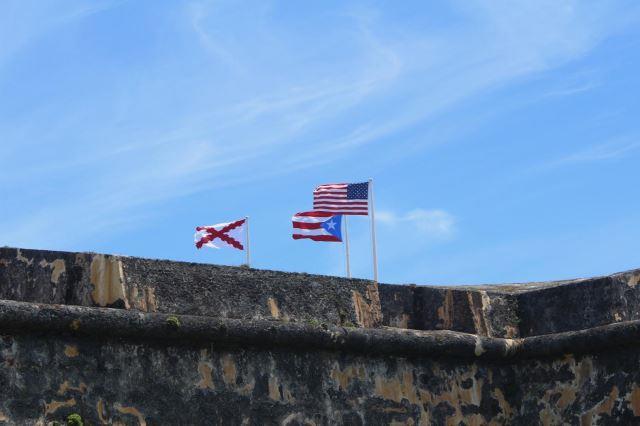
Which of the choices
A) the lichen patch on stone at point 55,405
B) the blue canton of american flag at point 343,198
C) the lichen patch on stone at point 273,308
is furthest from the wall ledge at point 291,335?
the blue canton of american flag at point 343,198

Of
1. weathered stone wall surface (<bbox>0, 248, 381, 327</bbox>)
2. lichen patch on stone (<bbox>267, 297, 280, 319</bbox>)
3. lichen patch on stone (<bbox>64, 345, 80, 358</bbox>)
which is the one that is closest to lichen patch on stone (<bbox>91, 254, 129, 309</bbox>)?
weathered stone wall surface (<bbox>0, 248, 381, 327</bbox>)

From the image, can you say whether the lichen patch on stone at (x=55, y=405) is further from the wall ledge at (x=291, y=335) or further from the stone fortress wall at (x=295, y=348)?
the wall ledge at (x=291, y=335)

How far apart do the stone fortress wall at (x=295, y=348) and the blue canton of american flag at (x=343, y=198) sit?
3589 mm

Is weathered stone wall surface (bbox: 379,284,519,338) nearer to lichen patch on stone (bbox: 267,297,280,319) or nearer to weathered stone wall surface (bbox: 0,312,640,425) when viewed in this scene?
weathered stone wall surface (bbox: 0,312,640,425)

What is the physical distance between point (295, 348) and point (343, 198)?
504 centimetres

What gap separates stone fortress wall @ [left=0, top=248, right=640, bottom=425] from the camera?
29.2 feet

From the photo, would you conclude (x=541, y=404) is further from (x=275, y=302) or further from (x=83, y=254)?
(x=83, y=254)

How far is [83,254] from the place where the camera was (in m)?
9.26

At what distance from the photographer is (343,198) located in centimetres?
1477

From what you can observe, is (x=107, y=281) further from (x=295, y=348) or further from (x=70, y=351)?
(x=295, y=348)

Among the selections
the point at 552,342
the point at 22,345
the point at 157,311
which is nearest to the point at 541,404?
the point at 552,342

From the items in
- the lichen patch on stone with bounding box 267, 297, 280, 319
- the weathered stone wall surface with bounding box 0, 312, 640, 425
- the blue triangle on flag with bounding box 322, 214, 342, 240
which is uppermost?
the blue triangle on flag with bounding box 322, 214, 342, 240

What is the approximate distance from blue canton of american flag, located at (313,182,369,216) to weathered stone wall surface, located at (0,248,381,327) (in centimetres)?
414

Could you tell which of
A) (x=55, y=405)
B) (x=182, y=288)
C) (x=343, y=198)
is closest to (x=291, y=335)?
(x=182, y=288)
